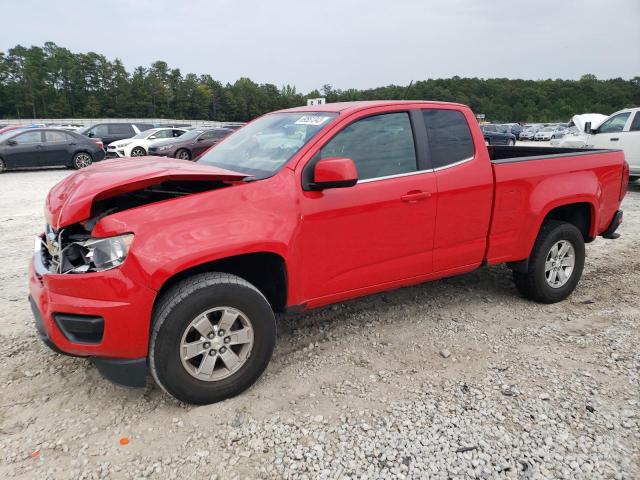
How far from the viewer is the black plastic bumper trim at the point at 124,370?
2607 mm

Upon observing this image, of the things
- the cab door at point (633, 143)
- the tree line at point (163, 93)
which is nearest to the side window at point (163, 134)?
the cab door at point (633, 143)

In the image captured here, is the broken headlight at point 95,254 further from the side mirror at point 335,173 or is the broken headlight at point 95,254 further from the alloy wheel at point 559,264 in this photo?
the alloy wheel at point 559,264

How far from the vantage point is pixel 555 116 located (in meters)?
89.0

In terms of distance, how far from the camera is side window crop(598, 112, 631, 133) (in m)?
11.5

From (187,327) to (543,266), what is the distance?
3205mm

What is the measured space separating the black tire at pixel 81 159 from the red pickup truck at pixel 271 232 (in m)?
14.0

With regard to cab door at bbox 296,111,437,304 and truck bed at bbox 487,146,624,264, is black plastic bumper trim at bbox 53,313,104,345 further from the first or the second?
truck bed at bbox 487,146,624,264

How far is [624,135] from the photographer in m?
11.2

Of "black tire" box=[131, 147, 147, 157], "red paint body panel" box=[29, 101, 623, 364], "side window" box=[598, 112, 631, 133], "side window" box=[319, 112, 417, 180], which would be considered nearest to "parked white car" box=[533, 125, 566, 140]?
"side window" box=[598, 112, 631, 133]

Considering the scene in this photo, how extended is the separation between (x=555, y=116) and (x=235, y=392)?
10011cm

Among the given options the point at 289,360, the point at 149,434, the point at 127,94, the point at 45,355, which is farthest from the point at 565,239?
the point at 127,94

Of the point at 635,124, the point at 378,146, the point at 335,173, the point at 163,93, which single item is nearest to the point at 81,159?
the point at 378,146

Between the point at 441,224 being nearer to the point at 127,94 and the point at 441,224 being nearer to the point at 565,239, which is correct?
the point at 565,239

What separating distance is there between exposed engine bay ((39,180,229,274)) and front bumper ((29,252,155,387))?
0.09 meters
